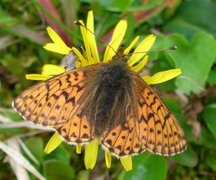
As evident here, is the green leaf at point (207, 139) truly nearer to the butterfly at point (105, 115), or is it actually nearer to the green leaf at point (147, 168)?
the green leaf at point (147, 168)

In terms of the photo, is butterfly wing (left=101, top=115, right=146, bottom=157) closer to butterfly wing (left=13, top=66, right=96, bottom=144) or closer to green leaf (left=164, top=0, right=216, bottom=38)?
butterfly wing (left=13, top=66, right=96, bottom=144)

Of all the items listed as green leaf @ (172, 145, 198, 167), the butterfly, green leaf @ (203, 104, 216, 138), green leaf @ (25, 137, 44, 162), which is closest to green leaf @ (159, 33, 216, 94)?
green leaf @ (203, 104, 216, 138)

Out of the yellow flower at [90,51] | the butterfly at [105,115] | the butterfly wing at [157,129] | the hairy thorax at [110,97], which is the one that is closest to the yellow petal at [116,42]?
the yellow flower at [90,51]

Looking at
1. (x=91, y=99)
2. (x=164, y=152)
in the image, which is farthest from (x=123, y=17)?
(x=164, y=152)

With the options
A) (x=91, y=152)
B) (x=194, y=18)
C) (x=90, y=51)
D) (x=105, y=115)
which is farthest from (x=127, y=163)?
(x=194, y=18)

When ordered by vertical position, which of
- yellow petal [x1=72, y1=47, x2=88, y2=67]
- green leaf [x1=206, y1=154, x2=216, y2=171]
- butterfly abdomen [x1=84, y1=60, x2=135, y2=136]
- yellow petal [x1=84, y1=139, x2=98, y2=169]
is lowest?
green leaf [x1=206, y1=154, x2=216, y2=171]
